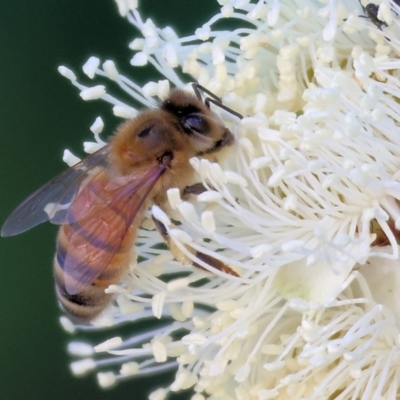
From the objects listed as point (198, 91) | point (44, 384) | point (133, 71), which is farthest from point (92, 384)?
point (198, 91)

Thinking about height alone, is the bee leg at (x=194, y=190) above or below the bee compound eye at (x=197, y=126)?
below

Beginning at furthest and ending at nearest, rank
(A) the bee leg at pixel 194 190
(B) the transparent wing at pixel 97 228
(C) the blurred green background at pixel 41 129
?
1. (C) the blurred green background at pixel 41 129
2. (A) the bee leg at pixel 194 190
3. (B) the transparent wing at pixel 97 228

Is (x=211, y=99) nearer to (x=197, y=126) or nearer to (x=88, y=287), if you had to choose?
(x=197, y=126)

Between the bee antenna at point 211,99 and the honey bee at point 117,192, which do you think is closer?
the honey bee at point 117,192

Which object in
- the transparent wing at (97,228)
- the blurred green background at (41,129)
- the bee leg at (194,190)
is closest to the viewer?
the transparent wing at (97,228)

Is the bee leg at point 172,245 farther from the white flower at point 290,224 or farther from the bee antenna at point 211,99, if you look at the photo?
the bee antenna at point 211,99

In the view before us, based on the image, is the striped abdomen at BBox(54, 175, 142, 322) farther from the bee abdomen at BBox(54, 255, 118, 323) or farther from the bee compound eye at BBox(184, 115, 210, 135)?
the bee compound eye at BBox(184, 115, 210, 135)

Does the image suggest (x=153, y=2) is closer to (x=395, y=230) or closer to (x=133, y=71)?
(x=133, y=71)

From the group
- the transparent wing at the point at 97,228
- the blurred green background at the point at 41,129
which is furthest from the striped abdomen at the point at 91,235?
the blurred green background at the point at 41,129

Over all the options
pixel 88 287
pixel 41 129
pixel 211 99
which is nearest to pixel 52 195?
pixel 88 287
